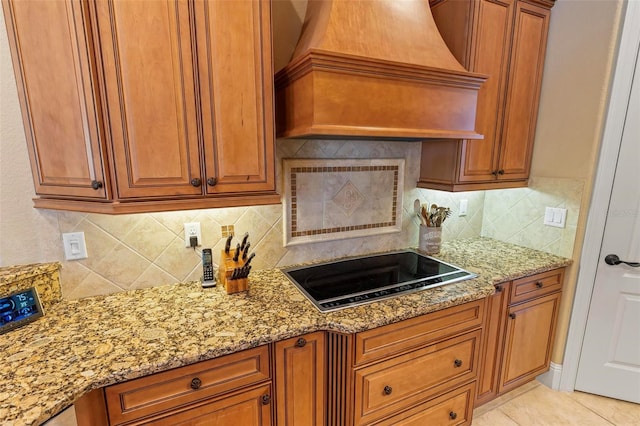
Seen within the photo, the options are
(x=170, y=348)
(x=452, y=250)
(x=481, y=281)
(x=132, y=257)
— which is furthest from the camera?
(x=452, y=250)

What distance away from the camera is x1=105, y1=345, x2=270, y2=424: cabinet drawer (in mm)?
981

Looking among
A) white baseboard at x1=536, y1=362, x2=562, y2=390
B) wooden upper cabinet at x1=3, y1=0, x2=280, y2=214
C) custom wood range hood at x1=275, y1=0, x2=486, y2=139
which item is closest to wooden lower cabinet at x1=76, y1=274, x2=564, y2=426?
white baseboard at x1=536, y1=362, x2=562, y2=390

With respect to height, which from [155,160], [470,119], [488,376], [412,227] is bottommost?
[488,376]

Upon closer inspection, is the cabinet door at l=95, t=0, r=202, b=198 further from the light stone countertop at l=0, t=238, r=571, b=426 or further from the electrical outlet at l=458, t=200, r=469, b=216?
the electrical outlet at l=458, t=200, r=469, b=216

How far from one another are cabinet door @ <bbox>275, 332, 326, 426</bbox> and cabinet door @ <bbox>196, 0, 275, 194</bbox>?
67cm

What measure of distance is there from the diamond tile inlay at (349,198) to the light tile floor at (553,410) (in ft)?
4.95

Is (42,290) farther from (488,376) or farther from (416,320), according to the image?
(488,376)

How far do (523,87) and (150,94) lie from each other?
210cm

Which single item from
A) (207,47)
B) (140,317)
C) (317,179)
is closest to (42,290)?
(140,317)

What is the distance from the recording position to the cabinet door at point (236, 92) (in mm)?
1170

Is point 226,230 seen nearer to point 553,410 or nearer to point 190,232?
point 190,232

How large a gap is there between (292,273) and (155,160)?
35.3 inches

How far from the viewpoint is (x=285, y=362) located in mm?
1217

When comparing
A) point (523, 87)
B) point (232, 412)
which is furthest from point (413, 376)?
point (523, 87)
